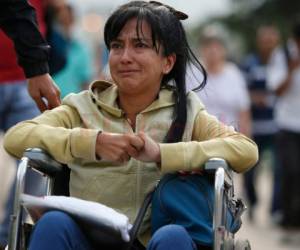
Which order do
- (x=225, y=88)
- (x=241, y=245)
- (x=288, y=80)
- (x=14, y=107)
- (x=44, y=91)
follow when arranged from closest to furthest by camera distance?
1. (x=241, y=245)
2. (x=44, y=91)
3. (x=14, y=107)
4. (x=225, y=88)
5. (x=288, y=80)

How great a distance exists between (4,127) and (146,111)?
2.10 m

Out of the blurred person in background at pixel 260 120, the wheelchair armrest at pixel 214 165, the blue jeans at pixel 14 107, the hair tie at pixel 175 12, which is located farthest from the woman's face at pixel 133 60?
the blurred person in background at pixel 260 120

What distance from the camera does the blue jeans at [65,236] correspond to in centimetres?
415

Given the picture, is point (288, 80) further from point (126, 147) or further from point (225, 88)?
point (126, 147)

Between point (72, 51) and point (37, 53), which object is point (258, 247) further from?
point (37, 53)

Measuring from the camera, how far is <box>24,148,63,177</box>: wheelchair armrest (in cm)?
443

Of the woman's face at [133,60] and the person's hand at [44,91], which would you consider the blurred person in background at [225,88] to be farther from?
the woman's face at [133,60]

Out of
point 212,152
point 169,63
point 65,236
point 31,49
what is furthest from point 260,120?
point 65,236

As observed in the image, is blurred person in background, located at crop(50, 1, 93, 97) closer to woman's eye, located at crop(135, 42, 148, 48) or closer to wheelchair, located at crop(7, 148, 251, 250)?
woman's eye, located at crop(135, 42, 148, 48)

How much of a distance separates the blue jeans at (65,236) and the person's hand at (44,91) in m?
1.00

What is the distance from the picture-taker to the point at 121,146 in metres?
4.32

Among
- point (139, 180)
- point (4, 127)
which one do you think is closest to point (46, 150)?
point (139, 180)

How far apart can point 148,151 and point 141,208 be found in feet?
0.82

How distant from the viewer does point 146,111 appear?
Result: 477cm
